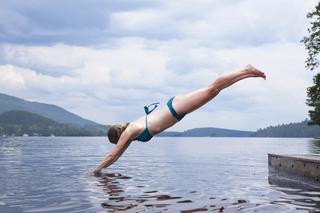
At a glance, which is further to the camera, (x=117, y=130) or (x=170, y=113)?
(x=117, y=130)

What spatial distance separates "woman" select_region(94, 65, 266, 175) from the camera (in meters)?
11.2

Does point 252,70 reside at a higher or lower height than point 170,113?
higher

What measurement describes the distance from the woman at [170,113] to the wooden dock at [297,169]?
881cm

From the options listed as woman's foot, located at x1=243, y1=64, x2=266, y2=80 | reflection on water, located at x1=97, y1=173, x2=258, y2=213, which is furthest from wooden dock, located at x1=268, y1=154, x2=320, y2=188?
woman's foot, located at x1=243, y1=64, x2=266, y2=80

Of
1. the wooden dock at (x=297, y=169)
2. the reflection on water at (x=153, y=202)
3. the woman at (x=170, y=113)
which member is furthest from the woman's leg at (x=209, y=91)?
the wooden dock at (x=297, y=169)

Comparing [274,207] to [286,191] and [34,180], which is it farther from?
[34,180]

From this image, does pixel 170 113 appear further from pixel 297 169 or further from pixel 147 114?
pixel 297 169

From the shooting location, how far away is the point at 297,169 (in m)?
21.1

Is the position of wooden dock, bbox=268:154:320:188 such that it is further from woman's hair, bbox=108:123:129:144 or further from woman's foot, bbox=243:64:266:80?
woman's hair, bbox=108:123:129:144

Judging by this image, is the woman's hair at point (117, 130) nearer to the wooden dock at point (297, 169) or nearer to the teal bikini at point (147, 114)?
the teal bikini at point (147, 114)

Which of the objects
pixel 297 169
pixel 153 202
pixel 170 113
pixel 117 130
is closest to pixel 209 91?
pixel 170 113

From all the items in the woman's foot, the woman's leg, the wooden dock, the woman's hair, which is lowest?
the wooden dock

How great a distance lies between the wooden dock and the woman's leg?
28.5ft

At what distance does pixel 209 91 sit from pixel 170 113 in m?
1.18
